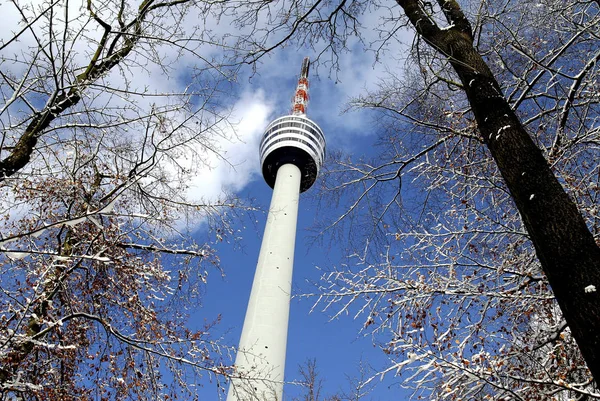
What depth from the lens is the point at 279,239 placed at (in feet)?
118

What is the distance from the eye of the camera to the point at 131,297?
5.95 m

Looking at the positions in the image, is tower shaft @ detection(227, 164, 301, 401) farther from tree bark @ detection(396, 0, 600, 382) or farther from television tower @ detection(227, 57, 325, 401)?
tree bark @ detection(396, 0, 600, 382)

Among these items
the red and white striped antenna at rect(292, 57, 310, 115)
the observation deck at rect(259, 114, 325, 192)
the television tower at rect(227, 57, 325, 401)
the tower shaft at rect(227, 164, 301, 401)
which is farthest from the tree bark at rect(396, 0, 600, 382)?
the red and white striped antenna at rect(292, 57, 310, 115)

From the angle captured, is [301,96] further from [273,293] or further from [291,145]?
[273,293]

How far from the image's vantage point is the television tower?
29944mm

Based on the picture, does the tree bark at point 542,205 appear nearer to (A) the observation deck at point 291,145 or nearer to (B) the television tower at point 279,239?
(B) the television tower at point 279,239

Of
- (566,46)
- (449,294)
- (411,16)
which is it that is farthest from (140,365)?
(566,46)

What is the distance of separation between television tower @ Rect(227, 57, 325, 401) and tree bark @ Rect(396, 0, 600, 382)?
15483 mm

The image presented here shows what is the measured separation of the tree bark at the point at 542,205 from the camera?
3.27 metres

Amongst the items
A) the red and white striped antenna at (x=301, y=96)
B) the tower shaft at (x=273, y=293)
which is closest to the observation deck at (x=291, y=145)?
the red and white striped antenna at (x=301, y=96)

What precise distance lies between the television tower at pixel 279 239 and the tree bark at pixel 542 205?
15.5 m

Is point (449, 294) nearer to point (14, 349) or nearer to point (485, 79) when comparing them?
point (485, 79)

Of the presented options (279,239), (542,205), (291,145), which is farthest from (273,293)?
(542,205)

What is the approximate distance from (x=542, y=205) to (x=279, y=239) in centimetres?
3243
